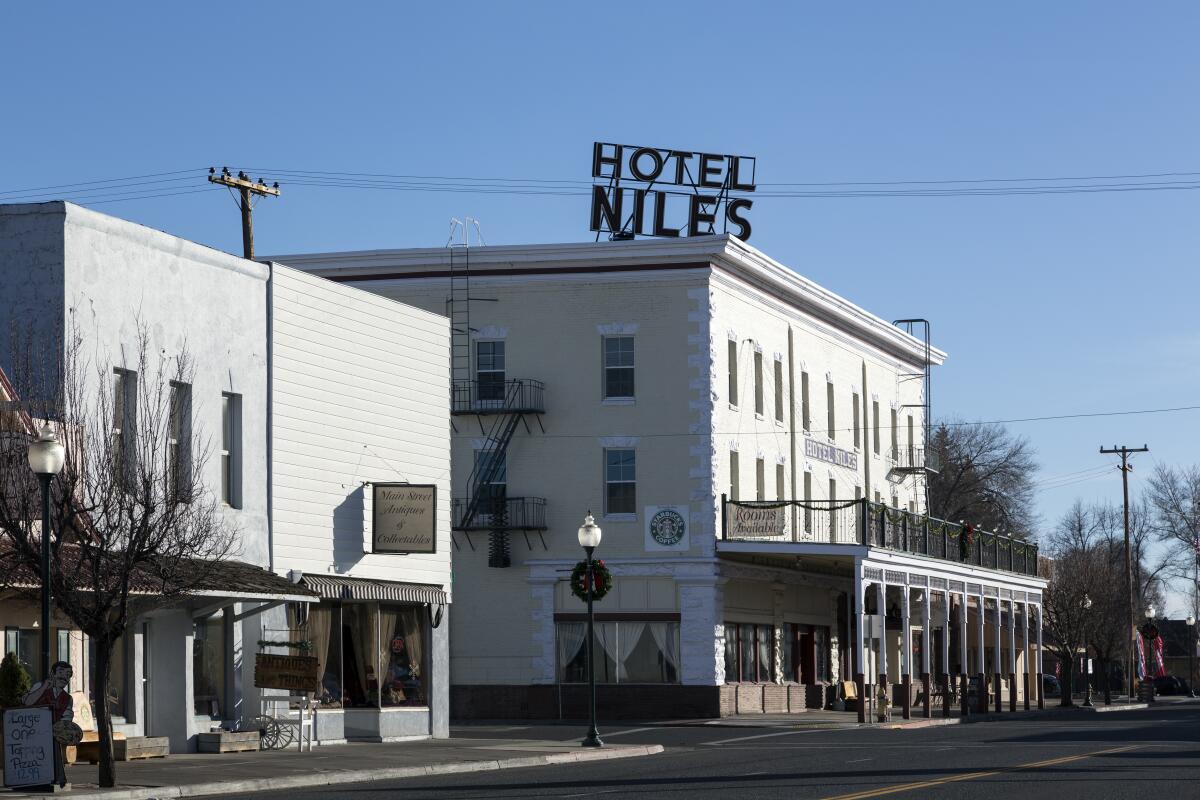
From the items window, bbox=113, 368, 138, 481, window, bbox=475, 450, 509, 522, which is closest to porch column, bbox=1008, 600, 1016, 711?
window, bbox=475, 450, 509, 522

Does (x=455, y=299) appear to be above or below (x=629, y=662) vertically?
above

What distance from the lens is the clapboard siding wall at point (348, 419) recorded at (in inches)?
1198

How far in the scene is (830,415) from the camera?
55.1 metres

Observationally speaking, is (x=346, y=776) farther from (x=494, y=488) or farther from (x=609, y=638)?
(x=494, y=488)

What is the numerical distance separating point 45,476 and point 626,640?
88.3ft

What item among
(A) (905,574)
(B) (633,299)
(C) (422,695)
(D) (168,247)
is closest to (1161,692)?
(A) (905,574)

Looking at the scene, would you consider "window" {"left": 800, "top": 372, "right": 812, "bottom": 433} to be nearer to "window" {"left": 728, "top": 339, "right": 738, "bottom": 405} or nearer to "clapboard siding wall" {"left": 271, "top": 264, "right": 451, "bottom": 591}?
"window" {"left": 728, "top": 339, "right": 738, "bottom": 405}

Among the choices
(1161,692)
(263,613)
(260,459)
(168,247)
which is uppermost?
(168,247)

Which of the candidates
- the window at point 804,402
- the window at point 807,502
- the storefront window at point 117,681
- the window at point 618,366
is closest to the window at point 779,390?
the window at point 804,402

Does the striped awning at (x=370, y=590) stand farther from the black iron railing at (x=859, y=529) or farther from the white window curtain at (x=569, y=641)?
the black iron railing at (x=859, y=529)

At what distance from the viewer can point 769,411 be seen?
50188mm

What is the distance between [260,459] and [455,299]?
716 inches

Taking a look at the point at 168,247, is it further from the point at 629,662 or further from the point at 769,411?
the point at 769,411

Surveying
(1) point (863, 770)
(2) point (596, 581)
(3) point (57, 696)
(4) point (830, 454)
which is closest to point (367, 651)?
(2) point (596, 581)
